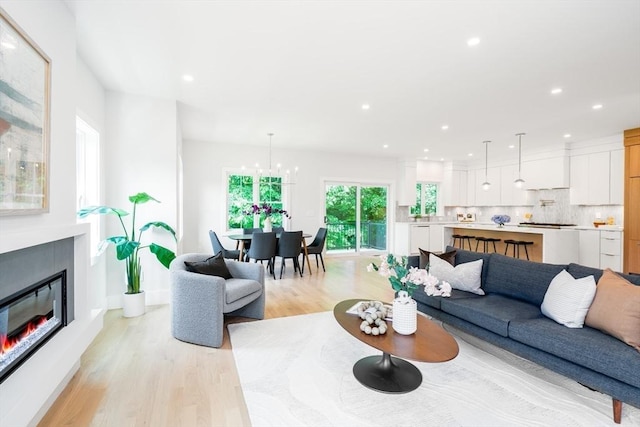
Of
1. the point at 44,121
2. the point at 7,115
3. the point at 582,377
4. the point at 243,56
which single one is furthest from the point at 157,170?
the point at 582,377

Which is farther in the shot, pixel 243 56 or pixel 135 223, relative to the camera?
pixel 135 223

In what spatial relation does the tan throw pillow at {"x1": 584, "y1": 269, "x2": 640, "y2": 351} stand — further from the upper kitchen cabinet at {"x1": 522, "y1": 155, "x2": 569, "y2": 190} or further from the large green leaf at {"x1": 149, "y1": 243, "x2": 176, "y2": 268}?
the upper kitchen cabinet at {"x1": 522, "y1": 155, "x2": 569, "y2": 190}

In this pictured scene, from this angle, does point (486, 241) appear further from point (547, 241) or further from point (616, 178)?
point (616, 178)

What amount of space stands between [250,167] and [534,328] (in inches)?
250

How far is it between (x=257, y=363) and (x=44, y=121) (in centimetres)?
226

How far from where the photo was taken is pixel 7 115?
1.48 metres

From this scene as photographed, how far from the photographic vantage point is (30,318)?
181cm

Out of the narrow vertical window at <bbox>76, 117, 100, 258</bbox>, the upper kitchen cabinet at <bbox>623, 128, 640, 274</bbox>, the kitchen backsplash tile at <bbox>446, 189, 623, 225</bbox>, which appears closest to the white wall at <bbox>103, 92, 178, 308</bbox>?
the narrow vertical window at <bbox>76, 117, 100, 258</bbox>

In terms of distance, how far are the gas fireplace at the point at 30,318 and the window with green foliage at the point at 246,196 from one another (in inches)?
201

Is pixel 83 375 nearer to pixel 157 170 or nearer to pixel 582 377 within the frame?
pixel 157 170

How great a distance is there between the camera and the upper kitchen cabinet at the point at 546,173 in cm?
707

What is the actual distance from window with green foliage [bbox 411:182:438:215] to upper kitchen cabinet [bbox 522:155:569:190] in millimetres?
2414

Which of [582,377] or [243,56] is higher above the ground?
[243,56]

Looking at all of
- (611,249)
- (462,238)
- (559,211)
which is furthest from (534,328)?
(559,211)
